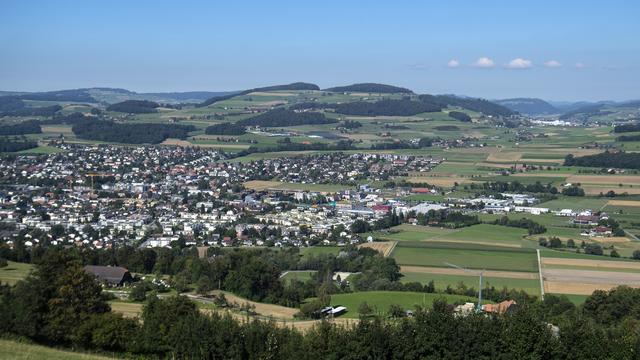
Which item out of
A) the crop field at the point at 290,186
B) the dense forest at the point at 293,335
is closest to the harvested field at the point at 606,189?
the crop field at the point at 290,186

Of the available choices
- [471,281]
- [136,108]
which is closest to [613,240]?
[471,281]

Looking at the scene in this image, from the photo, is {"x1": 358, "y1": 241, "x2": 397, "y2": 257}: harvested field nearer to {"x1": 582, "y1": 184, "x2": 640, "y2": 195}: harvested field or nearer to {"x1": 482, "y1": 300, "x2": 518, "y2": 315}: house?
{"x1": 482, "y1": 300, "x2": 518, "y2": 315}: house

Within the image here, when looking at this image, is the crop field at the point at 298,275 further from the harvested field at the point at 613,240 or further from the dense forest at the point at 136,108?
the dense forest at the point at 136,108

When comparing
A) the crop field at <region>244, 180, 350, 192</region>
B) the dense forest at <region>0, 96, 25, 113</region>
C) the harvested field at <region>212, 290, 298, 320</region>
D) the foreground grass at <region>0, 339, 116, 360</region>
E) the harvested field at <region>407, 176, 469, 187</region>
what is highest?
the foreground grass at <region>0, 339, 116, 360</region>

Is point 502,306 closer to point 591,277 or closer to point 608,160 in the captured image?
point 591,277

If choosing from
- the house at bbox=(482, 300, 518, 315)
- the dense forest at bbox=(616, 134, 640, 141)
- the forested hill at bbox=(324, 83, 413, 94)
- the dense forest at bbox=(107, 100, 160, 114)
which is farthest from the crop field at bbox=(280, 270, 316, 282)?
the forested hill at bbox=(324, 83, 413, 94)

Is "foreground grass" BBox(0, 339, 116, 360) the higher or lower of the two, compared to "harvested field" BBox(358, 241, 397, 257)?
higher

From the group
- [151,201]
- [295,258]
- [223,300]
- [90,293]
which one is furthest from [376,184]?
[90,293]
